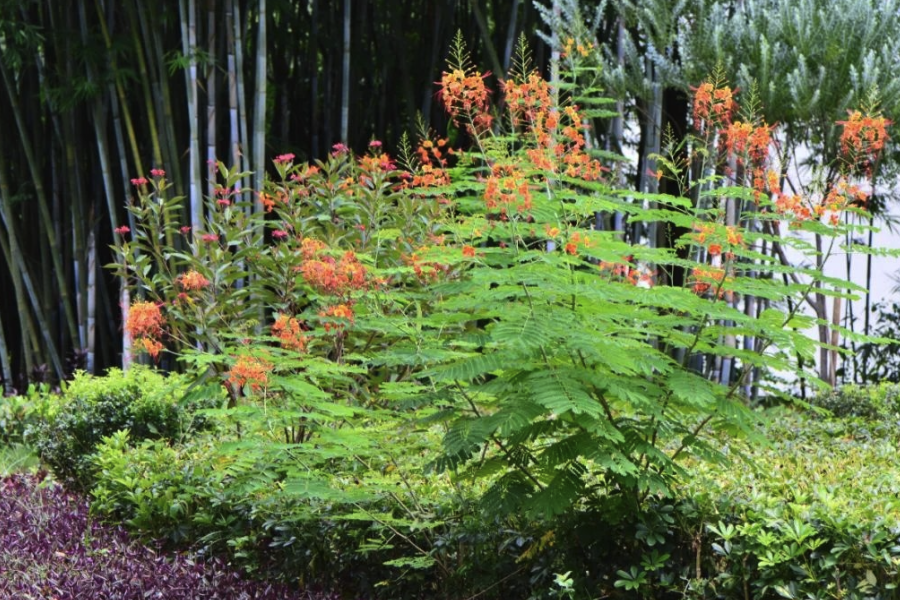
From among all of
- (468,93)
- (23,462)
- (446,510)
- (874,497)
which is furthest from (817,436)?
(23,462)

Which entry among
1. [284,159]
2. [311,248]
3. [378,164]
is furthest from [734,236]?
[284,159]

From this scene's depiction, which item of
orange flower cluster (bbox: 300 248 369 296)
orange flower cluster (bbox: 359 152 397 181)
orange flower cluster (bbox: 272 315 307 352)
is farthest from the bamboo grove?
orange flower cluster (bbox: 300 248 369 296)

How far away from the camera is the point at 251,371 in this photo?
129 inches

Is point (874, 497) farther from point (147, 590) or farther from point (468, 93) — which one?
point (147, 590)

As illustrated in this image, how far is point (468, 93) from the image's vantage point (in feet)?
10.3

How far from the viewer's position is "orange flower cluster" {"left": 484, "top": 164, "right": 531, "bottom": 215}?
2.99 m

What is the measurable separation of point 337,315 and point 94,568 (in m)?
1.32

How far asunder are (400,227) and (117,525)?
65.0 inches

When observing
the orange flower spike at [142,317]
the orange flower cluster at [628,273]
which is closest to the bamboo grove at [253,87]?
the orange flower spike at [142,317]

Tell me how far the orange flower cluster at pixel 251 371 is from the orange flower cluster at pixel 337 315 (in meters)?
0.25

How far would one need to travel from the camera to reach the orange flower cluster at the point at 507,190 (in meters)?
2.99

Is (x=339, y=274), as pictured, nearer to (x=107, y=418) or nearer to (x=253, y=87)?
(x=107, y=418)

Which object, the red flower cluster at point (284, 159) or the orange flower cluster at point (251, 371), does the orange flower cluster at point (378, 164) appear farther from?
the orange flower cluster at point (251, 371)

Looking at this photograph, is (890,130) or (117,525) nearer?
(117,525)
